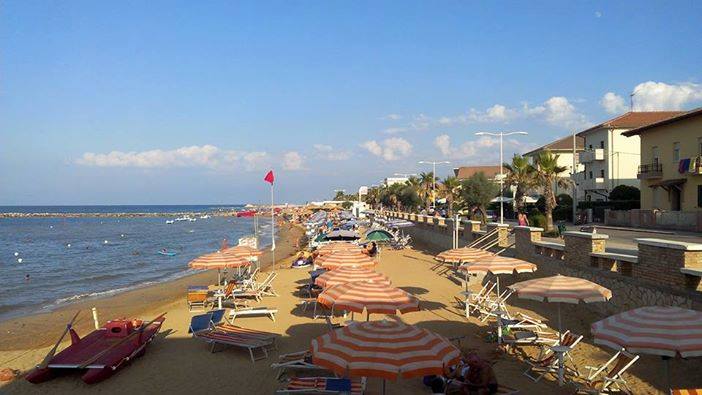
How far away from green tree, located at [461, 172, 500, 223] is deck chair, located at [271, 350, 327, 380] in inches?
1304

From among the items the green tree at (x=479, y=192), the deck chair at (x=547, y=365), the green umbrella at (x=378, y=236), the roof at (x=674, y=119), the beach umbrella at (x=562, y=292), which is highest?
the roof at (x=674, y=119)

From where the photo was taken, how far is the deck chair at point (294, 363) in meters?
9.16

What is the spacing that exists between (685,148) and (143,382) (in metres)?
31.8

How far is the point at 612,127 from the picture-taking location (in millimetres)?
44500

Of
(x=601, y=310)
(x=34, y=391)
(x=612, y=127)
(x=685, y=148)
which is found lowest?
(x=34, y=391)

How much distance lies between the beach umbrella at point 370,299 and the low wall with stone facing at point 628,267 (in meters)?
4.84

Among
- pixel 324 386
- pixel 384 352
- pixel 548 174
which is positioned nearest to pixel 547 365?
pixel 324 386

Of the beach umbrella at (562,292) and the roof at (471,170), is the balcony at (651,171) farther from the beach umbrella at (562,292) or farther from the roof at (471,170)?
the roof at (471,170)

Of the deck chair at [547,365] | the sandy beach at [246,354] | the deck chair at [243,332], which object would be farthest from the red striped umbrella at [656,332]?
the deck chair at [243,332]

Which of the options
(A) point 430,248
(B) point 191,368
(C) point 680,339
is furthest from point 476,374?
(A) point 430,248

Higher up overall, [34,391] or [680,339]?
[680,339]

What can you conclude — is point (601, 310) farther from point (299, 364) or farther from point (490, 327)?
point (299, 364)

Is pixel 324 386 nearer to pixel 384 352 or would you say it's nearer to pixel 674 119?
pixel 384 352

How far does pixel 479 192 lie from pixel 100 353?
115 ft
